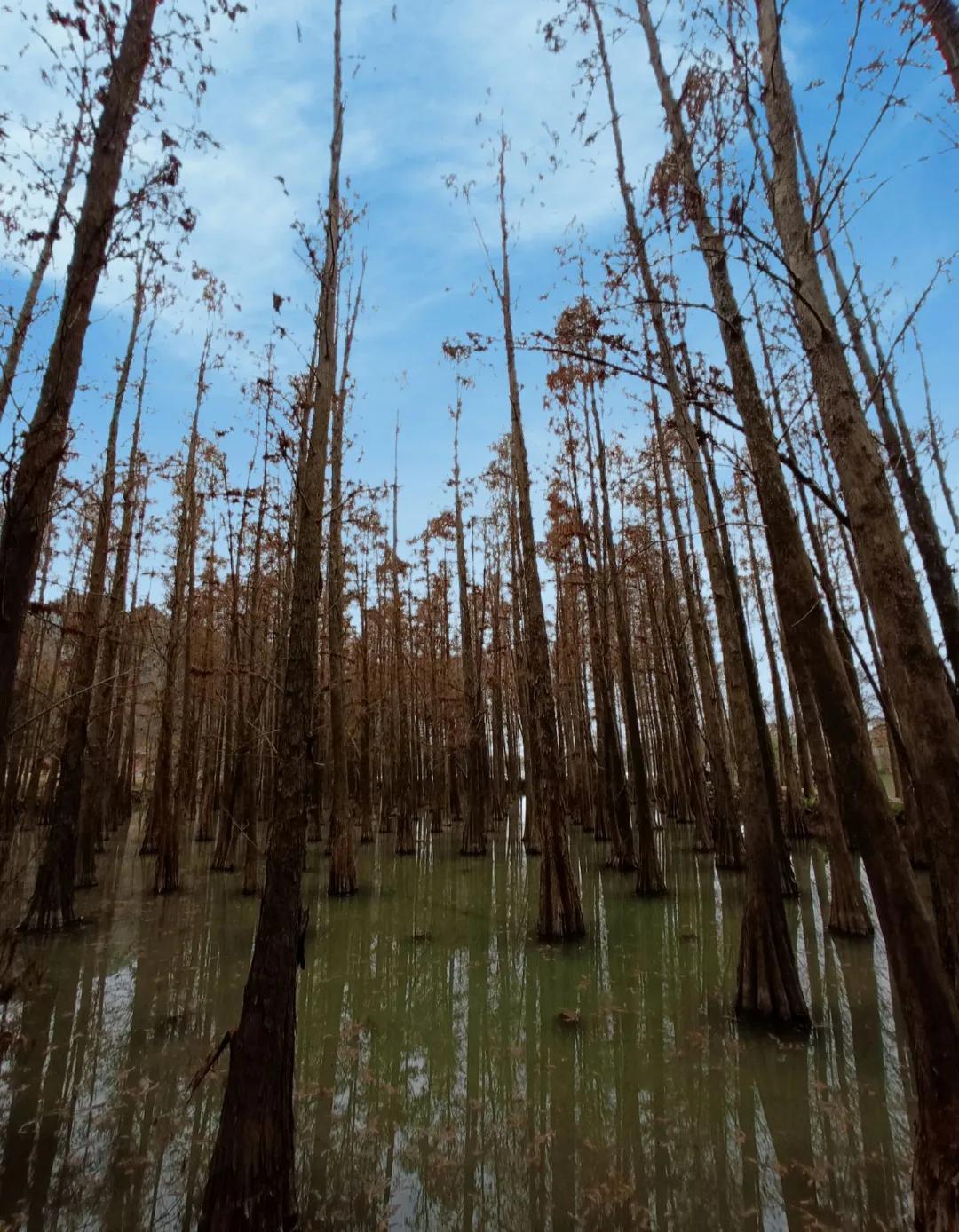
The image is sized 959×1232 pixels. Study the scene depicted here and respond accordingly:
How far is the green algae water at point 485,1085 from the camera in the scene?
8.86 feet

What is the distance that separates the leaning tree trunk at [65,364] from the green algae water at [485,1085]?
1721 millimetres

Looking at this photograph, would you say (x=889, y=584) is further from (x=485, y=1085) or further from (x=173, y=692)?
(x=173, y=692)

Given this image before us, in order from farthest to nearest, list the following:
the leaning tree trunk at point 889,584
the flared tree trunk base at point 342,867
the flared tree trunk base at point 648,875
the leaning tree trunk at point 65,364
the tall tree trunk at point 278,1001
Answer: the flared tree trunk base at point 342,867, the flared tree trunk base at point 648,875, the leaning tree trunk at point 65,364, the tall tree trunk at point 278,1001, the leaning tree trunk at point 889,584

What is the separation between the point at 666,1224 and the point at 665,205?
15.5 feet

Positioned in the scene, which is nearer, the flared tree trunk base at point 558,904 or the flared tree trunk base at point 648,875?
the flared tree trunk base at point 558,904

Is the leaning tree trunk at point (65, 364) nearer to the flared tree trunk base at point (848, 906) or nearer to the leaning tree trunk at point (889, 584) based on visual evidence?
the leaning tree trunk at point (889, 584)

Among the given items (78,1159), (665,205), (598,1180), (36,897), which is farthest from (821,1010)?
(36,897)

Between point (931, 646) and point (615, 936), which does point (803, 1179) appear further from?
point (615, 936)

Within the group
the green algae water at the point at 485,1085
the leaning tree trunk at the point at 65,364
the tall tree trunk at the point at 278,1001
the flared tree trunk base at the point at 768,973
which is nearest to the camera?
the tall tree trunk at the point at 278,1001

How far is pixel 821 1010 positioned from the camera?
4.68 metres

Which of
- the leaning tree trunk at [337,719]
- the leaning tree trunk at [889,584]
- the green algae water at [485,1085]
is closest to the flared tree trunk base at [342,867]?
the leaning tree trunk at [337,719]

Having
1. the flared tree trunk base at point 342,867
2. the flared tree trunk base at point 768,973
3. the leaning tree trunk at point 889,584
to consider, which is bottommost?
the flared tree trunk base at point 768,973

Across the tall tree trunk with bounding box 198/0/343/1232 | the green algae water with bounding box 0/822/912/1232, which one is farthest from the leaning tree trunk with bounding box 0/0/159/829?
the green algae water with bounding box 0/822/912/1232

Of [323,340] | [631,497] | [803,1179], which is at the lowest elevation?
[803,1179]
